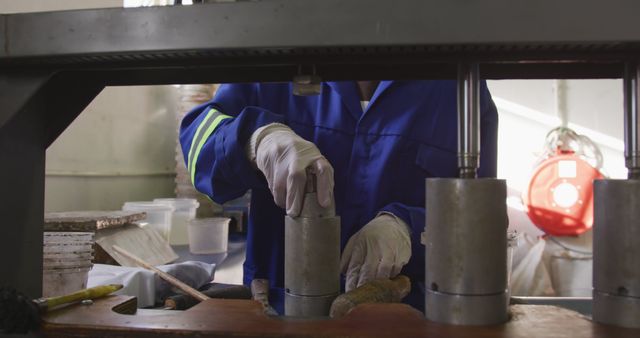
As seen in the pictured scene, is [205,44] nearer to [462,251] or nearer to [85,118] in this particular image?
[462,251]

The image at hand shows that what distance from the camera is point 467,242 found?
578mm

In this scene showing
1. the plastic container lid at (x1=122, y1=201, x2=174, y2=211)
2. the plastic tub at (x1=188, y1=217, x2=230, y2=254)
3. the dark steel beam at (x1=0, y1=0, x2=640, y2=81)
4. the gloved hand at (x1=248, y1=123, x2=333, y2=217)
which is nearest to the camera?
the dark steel beam at (x1=0, y1=0, x2=640, y2=81)

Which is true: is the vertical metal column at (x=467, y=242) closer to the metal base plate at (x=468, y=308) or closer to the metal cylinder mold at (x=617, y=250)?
the metal base plate at (x=468, y=308)

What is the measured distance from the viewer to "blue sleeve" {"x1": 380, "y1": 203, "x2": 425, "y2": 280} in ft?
4.15

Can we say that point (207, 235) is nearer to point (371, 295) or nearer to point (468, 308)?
point (371, 295)

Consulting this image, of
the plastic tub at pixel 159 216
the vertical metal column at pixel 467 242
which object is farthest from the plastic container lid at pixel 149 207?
the vertical metal column at pixel 467 242

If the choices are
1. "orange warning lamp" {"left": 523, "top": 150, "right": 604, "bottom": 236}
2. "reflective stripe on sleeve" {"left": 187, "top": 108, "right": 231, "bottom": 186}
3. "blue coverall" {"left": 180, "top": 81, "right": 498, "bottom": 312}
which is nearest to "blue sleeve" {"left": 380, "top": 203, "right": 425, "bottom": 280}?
"blue coverall" {"left": 180, "top": 81, "right": 498, "bottom": 312}

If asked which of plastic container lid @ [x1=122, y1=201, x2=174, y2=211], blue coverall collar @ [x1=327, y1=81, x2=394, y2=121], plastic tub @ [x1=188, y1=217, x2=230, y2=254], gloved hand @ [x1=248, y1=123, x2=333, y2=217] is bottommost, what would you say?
plastic tub @ [x1=188, y1=217, x2=230, y2=254]

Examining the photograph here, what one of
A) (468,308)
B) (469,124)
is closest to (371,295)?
(468,308)

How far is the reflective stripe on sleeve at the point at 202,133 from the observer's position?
1.29 m

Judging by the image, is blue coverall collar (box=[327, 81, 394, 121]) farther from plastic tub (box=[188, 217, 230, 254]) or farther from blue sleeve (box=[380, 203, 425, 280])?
plastic tub (box=[188, 217, 230, 254])

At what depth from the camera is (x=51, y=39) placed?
64 cm

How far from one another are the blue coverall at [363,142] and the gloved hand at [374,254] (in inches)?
8.8

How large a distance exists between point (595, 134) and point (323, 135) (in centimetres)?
275
